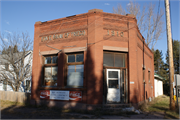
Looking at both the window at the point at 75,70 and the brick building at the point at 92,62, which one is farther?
the window at the point at 75,70

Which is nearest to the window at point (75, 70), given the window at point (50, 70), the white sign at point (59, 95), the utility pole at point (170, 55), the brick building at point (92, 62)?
the brick building at point (92, 62)

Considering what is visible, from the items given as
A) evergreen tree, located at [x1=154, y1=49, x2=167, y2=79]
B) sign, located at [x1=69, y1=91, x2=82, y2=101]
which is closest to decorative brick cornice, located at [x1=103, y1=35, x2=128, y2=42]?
sign, located at [x1=69, y1=91, x2=82, y2=101]

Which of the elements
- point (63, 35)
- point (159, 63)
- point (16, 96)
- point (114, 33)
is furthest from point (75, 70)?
point (159, 63)

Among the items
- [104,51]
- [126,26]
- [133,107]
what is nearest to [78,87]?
[104,51]

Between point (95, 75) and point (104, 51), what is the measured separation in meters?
1.79

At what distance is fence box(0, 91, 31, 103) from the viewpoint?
1375 cm

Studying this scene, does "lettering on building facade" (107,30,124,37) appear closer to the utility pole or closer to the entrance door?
the entrance door

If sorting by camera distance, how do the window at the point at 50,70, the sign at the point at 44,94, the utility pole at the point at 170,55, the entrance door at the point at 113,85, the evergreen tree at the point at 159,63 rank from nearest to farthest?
the utility pole at the point at 170,55
the entrance door at the point at 113,85
the sign at the point at 44,94
the window at the point at 50,70
the evergreen tree at the point at 159,63

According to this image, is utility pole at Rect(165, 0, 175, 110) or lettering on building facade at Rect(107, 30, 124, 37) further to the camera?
lettering on building facade at Rect(107, 30, 124, 37)

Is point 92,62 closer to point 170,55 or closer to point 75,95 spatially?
point 75,95

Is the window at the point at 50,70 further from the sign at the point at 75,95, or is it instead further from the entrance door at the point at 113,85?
the entrance door at the point at 113,85

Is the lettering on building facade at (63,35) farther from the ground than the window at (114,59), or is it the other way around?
the lettering on building facade at (63,35)

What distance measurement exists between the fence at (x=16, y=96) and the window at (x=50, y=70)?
8.90 ft

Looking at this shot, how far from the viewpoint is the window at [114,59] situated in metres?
11.0
